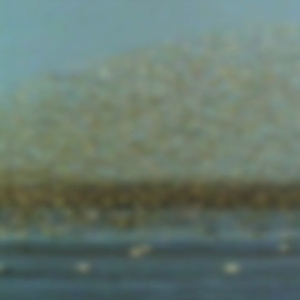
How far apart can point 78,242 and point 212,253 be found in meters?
0.98

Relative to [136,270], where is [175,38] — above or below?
above

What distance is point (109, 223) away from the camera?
694 centimetres

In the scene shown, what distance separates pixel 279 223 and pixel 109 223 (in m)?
1.29

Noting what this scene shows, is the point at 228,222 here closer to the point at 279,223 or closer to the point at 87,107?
the point at 279,223

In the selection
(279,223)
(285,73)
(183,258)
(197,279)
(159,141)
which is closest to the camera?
(197,279)

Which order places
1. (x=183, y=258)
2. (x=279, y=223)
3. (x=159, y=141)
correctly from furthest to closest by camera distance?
(x=159, y=141), (x=279, y=223), (x=183, y=258)

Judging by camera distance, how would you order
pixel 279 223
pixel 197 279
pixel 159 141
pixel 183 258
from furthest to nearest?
pixel 159 141 → pixel 279 223 → pixel 183 258 → pixel 197 279

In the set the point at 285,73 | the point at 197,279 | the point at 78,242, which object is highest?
the point at 285,73

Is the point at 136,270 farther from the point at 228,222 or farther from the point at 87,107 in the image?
the point at 87,107

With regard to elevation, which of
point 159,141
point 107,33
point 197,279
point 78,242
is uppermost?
point 107,33

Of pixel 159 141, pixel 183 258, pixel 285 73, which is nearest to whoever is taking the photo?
pixel 183 258

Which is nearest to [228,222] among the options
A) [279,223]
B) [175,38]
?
[279,223]

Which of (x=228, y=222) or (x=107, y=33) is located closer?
(x=228, y=222)

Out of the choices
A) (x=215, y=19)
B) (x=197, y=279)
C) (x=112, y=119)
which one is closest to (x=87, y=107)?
(x=112, y=119)
